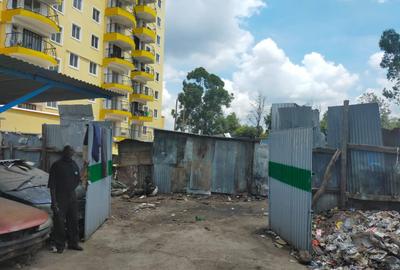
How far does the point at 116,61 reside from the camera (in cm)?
3772

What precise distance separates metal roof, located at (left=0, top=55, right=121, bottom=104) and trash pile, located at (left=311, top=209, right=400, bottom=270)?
18.6ft

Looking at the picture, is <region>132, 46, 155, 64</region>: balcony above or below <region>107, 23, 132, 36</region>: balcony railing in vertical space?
below

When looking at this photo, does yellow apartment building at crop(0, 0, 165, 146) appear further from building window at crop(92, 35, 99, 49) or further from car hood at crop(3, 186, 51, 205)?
car hood at crop(3, 186, 51, 205)

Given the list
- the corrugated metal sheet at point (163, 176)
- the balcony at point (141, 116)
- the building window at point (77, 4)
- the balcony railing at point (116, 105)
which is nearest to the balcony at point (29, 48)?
the building window at point (77, 4)

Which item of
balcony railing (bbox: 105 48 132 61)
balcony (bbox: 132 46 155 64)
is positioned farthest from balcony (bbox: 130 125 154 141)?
balcony railing (bbox: 105 48 132 61)

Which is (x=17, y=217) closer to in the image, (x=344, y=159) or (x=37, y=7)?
(x=344, y=159)

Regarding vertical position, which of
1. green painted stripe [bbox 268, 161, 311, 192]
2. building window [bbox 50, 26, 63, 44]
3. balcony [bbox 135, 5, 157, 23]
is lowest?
green painted stripe [bbox 268, 161, 311, 192]

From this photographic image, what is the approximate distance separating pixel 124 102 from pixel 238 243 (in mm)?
34996

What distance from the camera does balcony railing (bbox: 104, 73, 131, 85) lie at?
38.5 metres

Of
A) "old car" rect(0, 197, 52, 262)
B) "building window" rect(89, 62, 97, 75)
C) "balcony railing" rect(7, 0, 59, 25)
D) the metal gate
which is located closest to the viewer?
"old car" rect(0, 197, 52, 262)

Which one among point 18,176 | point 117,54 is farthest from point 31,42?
point 18,176

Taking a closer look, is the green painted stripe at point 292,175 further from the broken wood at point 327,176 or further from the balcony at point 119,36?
the balcony at point 119,36

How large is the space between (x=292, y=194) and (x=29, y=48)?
24.1 m

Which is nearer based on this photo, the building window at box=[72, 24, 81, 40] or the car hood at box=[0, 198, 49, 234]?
the car hood at box=[0, 198, 49, 234]
